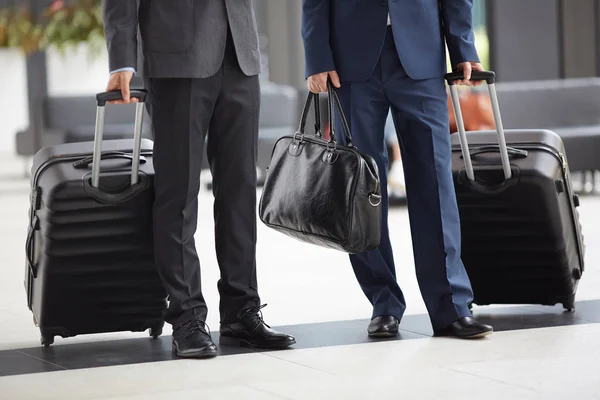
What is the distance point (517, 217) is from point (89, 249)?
52.3 inches

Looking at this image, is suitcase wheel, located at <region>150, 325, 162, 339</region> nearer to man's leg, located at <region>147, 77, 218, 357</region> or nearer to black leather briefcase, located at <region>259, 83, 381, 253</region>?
man's leg, located at <region>147, 77, 218, 357</region>

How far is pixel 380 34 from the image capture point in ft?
10.8

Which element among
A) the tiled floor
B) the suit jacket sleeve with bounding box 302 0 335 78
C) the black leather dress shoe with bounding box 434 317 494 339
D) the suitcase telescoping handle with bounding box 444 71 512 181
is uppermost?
the suit jacket sleeve with bounding box 302 0 335 78

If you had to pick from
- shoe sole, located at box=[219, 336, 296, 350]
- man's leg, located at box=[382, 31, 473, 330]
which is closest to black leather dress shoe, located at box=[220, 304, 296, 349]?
shoe sole, located at box=[219, 336, 296, 350]

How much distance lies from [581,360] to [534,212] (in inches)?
26.5

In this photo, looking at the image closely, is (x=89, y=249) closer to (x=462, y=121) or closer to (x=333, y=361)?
(x=333, y=361)

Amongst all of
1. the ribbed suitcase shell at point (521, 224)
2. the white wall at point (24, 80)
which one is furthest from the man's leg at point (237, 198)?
the white wall at point (24, 80)

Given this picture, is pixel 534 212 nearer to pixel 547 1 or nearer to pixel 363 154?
pixel 363 154

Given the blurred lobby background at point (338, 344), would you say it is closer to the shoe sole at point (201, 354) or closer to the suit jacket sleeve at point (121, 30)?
the shoe sole at point (201, 354)

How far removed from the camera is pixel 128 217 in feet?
10.9

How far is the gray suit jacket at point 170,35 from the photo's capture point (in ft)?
10.3

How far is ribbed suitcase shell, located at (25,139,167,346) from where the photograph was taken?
129 inches

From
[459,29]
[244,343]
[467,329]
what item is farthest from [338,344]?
[459,29]

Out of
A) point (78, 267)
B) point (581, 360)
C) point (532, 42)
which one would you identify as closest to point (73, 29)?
point (532, 42)
